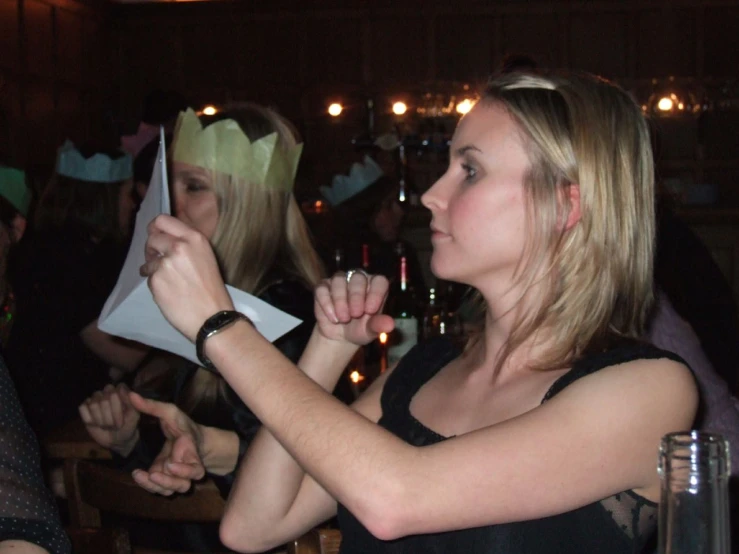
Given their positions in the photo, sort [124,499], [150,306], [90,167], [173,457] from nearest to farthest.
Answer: [150,306], [173,457], [124,499], [90,167]

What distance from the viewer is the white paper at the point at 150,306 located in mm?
1198

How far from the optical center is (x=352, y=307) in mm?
1360

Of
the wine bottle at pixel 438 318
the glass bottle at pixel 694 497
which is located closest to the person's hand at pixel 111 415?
the wine bottle at pixel 438 318

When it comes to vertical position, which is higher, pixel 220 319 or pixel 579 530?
pixel 220 319

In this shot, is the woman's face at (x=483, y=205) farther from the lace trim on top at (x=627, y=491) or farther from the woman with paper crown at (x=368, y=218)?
the woman with paper crown at (x=368, y=218)

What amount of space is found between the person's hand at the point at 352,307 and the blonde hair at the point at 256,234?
0.78 metres

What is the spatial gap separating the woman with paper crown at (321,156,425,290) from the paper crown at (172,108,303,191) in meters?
2.24

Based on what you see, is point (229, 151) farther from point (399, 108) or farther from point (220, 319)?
point (399, 108)

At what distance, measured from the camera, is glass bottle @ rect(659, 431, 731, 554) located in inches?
24.5

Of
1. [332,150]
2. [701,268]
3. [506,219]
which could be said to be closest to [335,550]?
[506,219]

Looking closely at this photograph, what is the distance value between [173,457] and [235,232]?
70 centimetres

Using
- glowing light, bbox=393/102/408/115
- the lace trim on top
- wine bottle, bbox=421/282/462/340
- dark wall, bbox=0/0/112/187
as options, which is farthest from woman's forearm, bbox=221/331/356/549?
glowing light, bbox=393/102/408/115

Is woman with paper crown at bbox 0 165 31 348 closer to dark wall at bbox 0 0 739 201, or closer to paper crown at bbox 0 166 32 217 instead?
paper crown at bbox 0 166 32 217

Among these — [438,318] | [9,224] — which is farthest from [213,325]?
[438,318]
